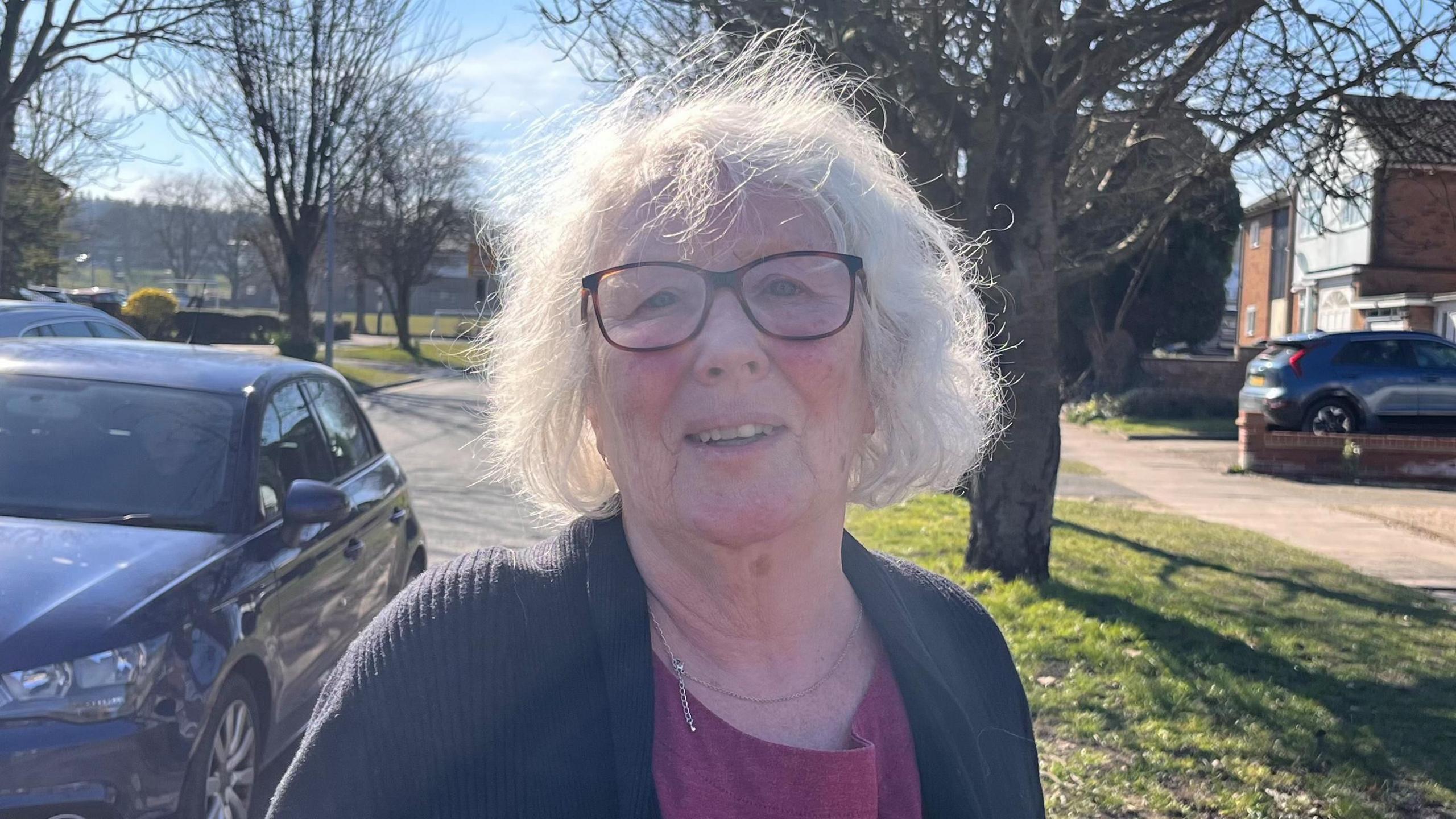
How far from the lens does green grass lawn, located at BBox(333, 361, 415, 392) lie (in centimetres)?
2814

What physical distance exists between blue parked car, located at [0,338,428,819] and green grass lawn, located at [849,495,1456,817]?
9.37 ft

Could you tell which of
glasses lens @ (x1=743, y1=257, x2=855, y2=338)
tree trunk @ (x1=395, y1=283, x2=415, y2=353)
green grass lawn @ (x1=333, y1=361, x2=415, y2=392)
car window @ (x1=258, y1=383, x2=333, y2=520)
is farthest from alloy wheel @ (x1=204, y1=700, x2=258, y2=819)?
tree trunk @ (x1=395, y1=283, x2=415, y2=353)

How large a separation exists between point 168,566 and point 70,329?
5.08 meters

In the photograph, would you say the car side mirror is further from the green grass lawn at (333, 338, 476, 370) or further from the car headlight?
the green grass lawn at (333, 338, 476, 370)

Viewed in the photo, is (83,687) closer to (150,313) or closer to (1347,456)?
(1347,456)

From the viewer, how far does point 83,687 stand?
3201mm

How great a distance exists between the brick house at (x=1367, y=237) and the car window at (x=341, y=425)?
593cm

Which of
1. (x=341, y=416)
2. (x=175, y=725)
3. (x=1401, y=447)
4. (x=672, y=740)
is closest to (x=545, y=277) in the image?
(x=672, y=740)

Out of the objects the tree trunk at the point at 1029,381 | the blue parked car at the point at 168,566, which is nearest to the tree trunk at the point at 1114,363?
the tree trunk at the point at 1029,381

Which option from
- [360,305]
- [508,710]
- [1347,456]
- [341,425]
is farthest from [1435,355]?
[360,305]

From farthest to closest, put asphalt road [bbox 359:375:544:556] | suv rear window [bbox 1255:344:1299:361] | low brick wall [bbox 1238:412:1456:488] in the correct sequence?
suv rear window [bbox 1255:344:1299:361]
low brick wall [bbox 1238:412:1456:488]
asphalt road [bbox 359:375:544:556]

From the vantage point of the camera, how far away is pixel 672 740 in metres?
1.67

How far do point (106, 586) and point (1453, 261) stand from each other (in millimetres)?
27620

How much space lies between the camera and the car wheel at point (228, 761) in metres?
3.51
